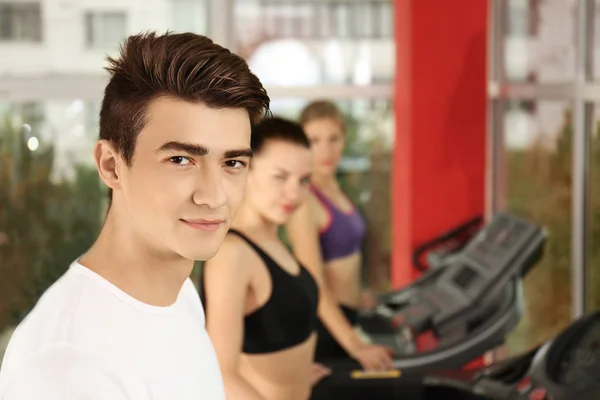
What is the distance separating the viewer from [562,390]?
2.27 meters

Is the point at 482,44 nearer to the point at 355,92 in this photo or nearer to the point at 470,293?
the point at 355,92

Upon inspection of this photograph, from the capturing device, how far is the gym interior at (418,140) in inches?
145

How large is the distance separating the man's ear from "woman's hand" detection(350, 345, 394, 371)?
1796 millimetres

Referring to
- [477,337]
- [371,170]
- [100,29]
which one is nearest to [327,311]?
[477,337]

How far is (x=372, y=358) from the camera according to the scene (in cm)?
303

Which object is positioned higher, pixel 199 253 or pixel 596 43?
pixel 596 43

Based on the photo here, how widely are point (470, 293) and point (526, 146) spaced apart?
1.25 meters

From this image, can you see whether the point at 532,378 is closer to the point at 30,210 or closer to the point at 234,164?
the point at 234,164

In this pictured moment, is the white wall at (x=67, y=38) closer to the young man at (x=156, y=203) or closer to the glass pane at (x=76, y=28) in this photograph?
the glass pane at (x=76, y=28)

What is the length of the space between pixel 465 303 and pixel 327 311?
75 cm

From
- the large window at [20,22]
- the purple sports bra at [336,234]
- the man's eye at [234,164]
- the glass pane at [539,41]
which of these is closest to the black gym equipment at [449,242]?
the purple sports bra at [336,234]

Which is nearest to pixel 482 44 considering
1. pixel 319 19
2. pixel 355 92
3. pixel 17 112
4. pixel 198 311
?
pixel 355 92

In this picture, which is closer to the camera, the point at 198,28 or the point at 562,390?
the point at 562,390

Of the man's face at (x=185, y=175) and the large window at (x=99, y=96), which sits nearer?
the man's face at (x=185, y=175)
